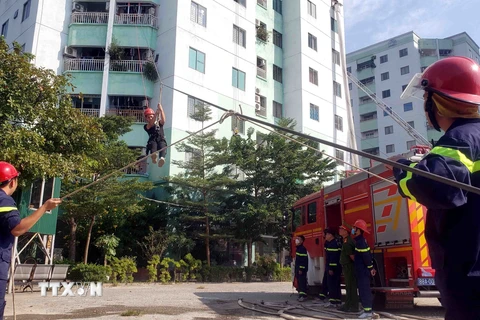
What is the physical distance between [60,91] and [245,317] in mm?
7626

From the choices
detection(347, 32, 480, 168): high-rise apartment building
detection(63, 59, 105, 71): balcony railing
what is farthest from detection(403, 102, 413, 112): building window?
detection(63, 59, 105, 71): balcony railing

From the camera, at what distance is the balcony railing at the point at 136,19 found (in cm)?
2600

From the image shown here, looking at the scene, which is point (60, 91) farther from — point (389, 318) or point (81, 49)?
point (81, 49)

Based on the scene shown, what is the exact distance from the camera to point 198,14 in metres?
26.8

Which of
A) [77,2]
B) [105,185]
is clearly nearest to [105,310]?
[105,185]

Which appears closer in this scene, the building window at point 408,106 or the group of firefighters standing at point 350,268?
the group of firefighters standing at point 350,268

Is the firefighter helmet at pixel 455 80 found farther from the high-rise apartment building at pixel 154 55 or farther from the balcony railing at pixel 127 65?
the balcony railing at pixel 127 65

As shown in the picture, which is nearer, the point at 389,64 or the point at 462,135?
the point at 462,135

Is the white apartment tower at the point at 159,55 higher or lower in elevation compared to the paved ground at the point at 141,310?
higher

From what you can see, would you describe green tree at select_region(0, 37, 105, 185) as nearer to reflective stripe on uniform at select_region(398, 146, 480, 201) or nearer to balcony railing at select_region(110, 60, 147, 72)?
reflective stripe on uniform at select_region(398, 146, 480, 201)

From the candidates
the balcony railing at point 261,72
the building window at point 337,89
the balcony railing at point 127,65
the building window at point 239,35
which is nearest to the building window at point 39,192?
the balcony railing at point 127,65

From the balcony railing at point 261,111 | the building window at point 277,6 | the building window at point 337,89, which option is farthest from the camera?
the building window at point 337,89

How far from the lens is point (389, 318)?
826 centimetres

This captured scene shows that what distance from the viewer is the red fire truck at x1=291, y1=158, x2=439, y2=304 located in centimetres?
823
